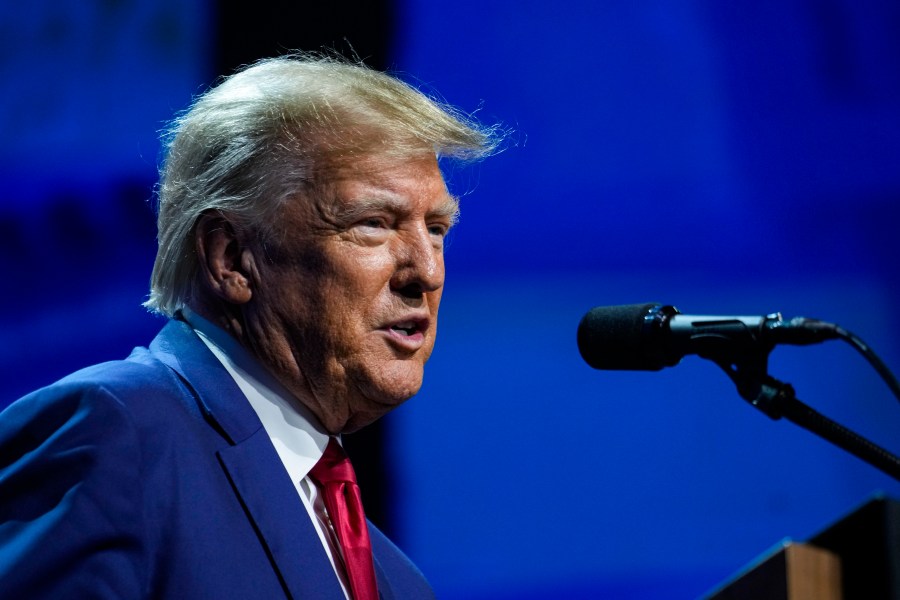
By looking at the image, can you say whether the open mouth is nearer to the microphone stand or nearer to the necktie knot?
the necktie knot

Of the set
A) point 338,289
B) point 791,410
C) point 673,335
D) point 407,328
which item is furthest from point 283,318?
point 791,410

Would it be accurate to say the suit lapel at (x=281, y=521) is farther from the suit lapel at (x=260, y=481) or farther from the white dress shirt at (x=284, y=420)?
the white dress shirt at (x=284, y=420)

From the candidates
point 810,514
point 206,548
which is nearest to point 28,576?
point 206,548

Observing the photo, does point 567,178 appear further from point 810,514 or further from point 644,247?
point 810,514

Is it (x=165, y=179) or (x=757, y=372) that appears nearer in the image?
(x=757, y=372)

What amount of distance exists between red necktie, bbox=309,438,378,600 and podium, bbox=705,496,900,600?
571 mm

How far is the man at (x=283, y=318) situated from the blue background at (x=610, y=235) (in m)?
0.76

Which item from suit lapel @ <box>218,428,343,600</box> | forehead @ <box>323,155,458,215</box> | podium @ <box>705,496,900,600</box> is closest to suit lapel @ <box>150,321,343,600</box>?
suit lapel @ <box>218,428,343,600</box>

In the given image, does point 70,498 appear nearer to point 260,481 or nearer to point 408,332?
point 260,481

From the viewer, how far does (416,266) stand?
1.75 metres

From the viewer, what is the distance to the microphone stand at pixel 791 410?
1.34 metres

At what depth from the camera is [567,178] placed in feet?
9.43

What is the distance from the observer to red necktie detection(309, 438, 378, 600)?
168cm

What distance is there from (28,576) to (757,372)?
93 cm
